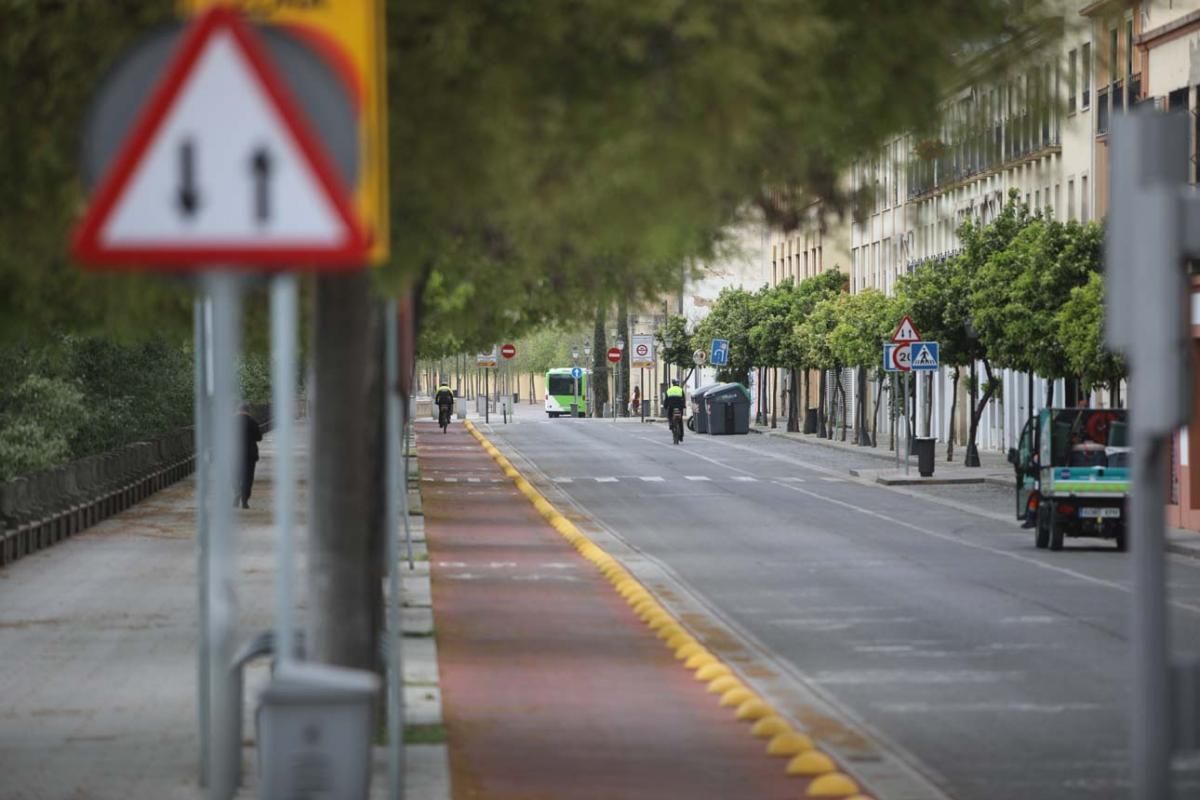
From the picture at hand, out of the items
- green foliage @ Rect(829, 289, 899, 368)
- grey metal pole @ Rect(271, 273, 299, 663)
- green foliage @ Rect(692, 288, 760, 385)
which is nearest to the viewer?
grey metal pole @ Rect(271, 273, 299, 663)

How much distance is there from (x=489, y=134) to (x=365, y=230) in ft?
10.4

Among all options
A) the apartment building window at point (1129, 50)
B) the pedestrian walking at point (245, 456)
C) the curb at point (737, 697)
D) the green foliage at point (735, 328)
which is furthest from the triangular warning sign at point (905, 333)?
the green foliage at point (735, 328)

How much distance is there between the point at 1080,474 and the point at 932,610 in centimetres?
851

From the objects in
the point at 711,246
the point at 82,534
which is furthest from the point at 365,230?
the point at 82,534

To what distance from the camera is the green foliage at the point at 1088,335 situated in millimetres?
45188

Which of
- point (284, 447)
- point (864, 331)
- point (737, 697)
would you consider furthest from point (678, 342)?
point (284, 447)

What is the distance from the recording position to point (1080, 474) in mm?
32594

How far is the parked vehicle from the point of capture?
32.6m

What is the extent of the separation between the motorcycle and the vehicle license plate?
4586 centimetres

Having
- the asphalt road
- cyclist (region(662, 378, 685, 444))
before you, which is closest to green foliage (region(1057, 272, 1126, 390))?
the asphalt road

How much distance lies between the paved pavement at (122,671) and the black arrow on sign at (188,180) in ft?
22.3

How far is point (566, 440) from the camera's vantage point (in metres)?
83.5

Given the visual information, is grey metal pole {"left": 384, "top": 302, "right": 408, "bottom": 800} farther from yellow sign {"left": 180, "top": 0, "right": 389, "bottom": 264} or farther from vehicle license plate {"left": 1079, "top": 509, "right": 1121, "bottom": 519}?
vehicle license plate {"left": 1079, "top": 509, "right": 1121, "bottom": 519}

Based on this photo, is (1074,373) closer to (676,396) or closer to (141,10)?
(676,396)
